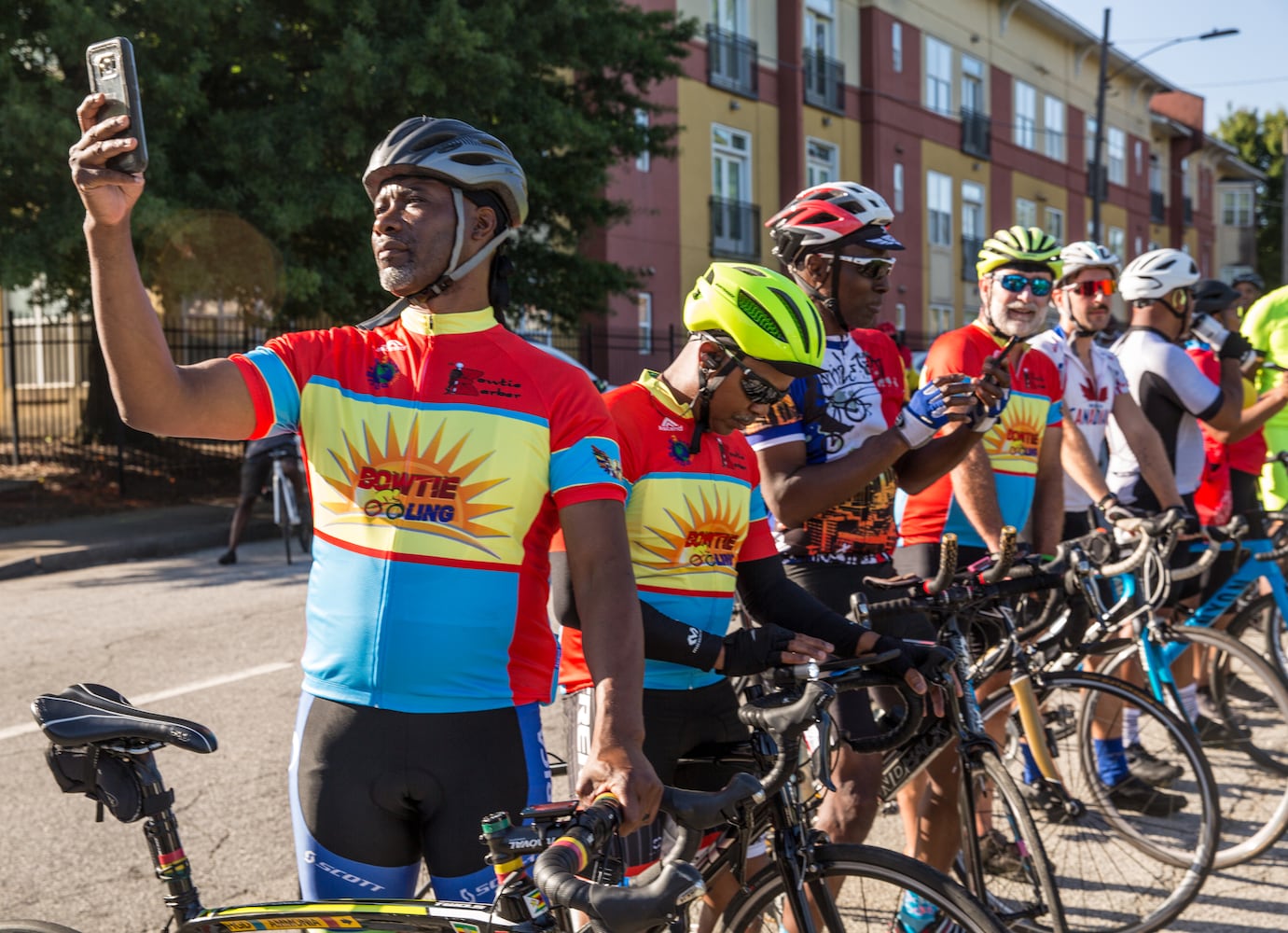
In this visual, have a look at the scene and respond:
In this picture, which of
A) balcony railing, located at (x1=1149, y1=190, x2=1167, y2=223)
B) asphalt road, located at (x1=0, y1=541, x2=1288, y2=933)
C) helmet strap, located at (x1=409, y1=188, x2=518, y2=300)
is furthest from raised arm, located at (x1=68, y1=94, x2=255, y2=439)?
balcony railing, located at (x1=1149, y1=190, x2=1167, y2=223)

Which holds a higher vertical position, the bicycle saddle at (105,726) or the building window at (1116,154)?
the building window at (1116,154)

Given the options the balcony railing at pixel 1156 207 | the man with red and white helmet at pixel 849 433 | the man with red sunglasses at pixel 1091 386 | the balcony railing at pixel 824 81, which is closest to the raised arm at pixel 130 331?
the man with red and white helmet at pixel 849 433

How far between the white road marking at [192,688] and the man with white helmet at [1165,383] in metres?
4.85

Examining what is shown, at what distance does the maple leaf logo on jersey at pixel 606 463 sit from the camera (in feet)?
7.89

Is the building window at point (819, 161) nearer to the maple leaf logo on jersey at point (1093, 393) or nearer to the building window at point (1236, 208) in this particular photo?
the maple leaf logo on jersey at point (1093, 393)

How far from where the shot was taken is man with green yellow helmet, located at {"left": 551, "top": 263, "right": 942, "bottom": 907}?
9.64 ft

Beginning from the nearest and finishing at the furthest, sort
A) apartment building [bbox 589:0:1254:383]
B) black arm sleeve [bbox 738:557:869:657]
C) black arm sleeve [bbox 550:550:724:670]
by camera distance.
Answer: black arm sleeve [bbox 550:550:724:670] → black arm sleeve [bbox 738:557:869:657] → apartment building [bbox 589:0:1254:383]

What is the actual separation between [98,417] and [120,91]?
17.8 metres

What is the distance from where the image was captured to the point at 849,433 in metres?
3.82

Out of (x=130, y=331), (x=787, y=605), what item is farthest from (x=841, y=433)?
(x=130, y=331)

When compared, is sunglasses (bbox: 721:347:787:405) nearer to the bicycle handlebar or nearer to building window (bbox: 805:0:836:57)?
the bicycle handlebar

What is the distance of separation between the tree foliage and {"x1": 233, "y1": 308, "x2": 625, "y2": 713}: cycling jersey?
40.9 ft

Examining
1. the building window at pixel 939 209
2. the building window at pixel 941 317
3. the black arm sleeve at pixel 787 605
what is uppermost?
the building window at pixel 939 209

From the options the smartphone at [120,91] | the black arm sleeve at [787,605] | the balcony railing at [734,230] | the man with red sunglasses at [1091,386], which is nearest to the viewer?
the smartphone at [120,91]
